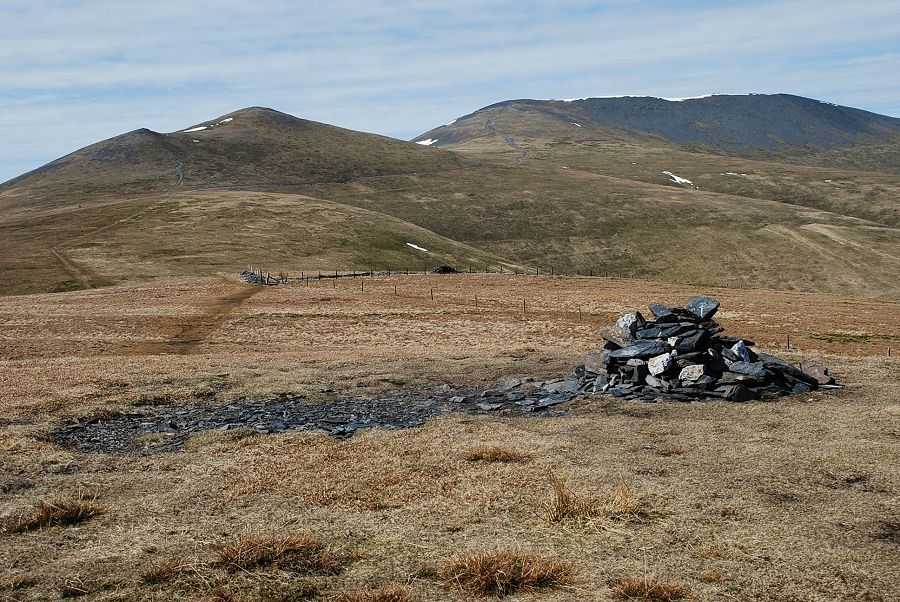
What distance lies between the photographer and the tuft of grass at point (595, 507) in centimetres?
1218

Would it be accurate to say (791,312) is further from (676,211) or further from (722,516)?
(676,211)

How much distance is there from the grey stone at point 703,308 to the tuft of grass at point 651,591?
17505 mm

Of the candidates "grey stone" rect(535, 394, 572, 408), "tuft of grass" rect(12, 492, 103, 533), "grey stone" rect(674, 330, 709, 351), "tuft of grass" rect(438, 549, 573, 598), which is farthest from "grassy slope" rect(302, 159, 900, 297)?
"tuft of grass" rect(12, 492, 103, 533)

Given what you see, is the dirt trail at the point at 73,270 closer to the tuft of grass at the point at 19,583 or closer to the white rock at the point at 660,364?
the white rock at the point at 660,364

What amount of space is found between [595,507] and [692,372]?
12.3m

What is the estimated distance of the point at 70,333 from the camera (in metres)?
43.3

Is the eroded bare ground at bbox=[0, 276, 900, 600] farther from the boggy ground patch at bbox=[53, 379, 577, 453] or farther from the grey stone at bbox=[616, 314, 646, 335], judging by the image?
the grey stone at bbox=[616, 314, 646, 335]

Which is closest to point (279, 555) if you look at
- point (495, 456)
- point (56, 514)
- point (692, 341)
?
point (56, 514)

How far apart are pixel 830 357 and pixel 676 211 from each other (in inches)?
5313

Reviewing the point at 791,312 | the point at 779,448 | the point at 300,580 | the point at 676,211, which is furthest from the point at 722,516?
the point at 676,211

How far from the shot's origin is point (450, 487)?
46.5 feet

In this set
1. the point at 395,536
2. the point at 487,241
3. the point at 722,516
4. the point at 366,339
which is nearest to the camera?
the point at 395,536

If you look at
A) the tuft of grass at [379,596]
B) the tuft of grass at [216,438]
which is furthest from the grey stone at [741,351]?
the tuft of grass at [379,596]

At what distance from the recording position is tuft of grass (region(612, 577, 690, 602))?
927cm
